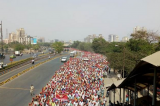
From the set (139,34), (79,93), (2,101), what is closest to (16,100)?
(2,101)

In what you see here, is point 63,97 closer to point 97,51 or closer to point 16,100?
point 16,100

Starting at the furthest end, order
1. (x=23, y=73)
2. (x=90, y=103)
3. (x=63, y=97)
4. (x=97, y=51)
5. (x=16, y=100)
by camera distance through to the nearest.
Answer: (x=97, y=51) → (x=23, y=73) → (x=16, y=100) → (x=63, y=97) → (x=90, y=103)

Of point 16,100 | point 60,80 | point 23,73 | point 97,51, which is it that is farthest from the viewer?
point 97,51

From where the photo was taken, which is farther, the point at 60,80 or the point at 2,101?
the point at 60,80

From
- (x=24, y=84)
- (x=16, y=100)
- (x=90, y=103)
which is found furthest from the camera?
(x=24, y=84)

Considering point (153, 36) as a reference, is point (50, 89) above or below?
below

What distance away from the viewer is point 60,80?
21188 millimetres

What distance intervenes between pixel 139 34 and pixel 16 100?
3866cm

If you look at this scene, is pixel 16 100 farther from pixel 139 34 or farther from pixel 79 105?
pixel 139 34

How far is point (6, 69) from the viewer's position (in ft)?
103

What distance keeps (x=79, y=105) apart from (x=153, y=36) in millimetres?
37334

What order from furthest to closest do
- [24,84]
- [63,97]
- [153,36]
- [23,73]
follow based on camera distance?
1. [153,36]
2. [23,73]
3. [24,84]
4. [63,97]

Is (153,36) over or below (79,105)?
over

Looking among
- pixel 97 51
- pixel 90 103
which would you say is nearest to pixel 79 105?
pixel 90 103
